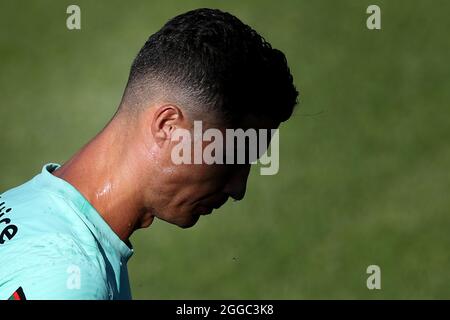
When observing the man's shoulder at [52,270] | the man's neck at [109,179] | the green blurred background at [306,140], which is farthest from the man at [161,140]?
the green blurred background at [306,140]

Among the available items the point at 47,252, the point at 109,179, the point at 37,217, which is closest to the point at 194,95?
the point at 109,179

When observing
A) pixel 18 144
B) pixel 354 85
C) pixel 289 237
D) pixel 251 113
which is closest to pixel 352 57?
pixel 354 85

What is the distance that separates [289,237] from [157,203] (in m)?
4.72

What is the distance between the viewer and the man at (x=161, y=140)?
323cm

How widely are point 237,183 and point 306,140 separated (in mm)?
5256

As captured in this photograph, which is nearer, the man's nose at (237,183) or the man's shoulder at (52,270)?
the man's shoulder at (52,270)

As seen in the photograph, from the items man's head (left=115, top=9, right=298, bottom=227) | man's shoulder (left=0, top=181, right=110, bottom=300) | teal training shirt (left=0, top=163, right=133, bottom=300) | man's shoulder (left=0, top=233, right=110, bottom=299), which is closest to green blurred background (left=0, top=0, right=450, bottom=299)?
man's head (left=115, top=9, right=298, bottom=227)

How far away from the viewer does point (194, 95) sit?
336 cm

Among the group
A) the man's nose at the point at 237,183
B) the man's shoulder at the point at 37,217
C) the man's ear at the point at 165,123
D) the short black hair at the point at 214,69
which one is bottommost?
the man's shoulder at the point at 37,217

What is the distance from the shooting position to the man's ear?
3.31 meters

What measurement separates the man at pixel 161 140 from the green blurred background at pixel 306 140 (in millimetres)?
4233

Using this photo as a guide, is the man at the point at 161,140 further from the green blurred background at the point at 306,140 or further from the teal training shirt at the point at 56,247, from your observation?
the green blurred background at the point at 306,140

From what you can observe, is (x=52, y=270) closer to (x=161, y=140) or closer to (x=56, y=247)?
(x=56, y=247)

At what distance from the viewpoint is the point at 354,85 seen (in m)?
9.25
